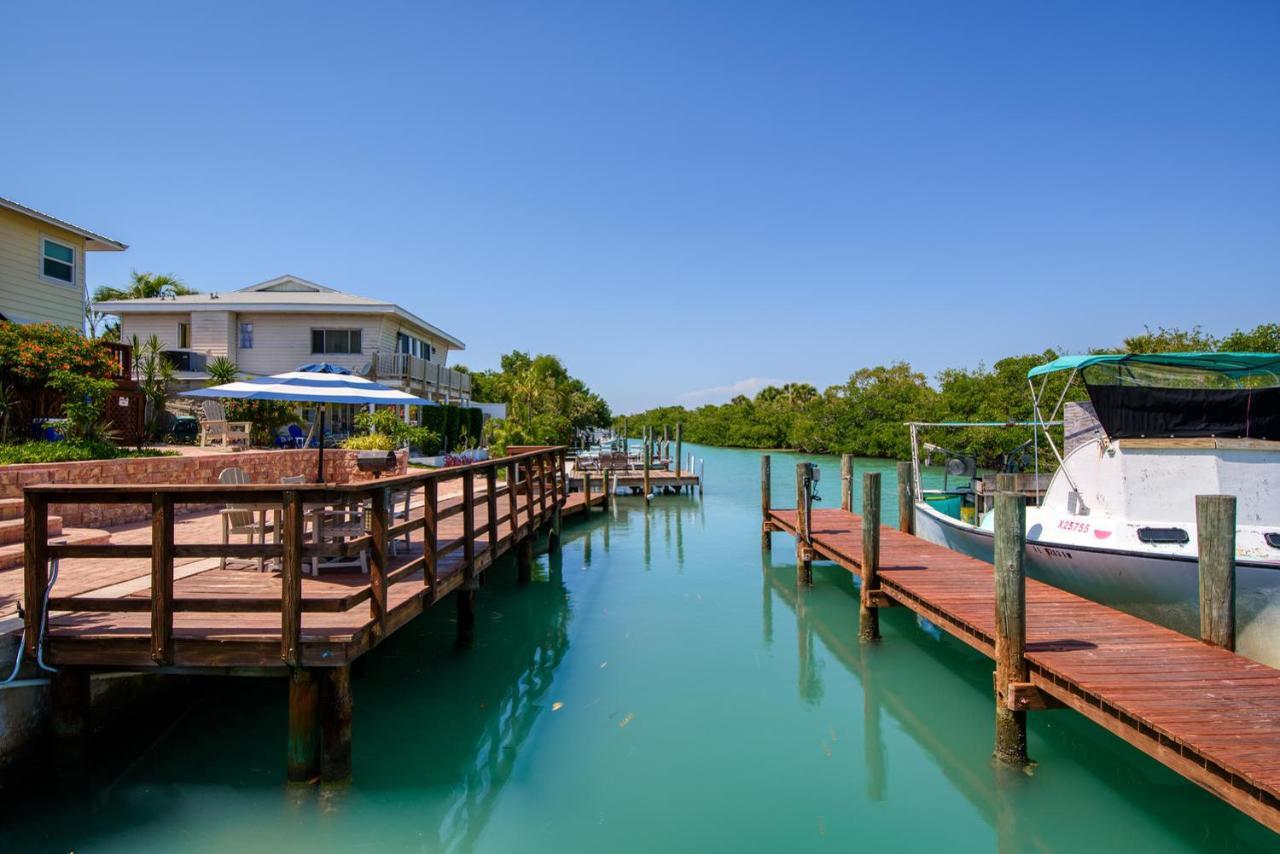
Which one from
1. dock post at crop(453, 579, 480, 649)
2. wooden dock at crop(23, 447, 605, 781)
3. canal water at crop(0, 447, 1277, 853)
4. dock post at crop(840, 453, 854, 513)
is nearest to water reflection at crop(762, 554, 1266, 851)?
canal water at crop(0, 447, 1277, 853)

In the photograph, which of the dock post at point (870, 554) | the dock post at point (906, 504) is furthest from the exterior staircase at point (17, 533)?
the dock post at point (906, 504)

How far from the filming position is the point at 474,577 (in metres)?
9.38

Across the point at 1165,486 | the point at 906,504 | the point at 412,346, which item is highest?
the point at 412,346

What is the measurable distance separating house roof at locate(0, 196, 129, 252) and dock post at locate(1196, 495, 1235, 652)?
72.5 feet

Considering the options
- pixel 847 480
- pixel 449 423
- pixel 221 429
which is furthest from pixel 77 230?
pixel 847 480

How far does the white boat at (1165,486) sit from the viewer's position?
8742mm

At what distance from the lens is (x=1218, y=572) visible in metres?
6.64

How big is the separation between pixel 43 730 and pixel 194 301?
25.8 meters

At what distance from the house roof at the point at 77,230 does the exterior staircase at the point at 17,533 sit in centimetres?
1114

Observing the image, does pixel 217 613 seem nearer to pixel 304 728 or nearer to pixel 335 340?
pixel 304 728

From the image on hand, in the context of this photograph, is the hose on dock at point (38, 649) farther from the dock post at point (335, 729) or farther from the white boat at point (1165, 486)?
the white boat at point (1165, 486)

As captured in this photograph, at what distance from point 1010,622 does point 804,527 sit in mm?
7824

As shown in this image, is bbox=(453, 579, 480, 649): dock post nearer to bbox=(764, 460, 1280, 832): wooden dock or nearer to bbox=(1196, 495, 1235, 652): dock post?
bbox=(764, 460, 1280, 832): wooden dock

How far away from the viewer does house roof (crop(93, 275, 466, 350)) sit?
27.2 m
